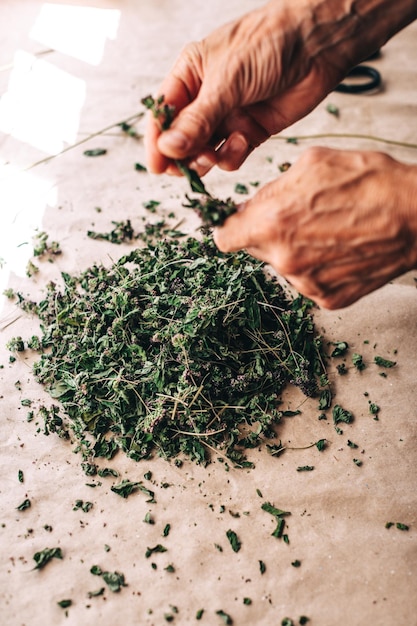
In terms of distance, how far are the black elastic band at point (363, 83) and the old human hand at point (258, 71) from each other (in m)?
0.94

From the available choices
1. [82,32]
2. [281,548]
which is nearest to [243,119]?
[281,548]

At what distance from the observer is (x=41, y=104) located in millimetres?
2533

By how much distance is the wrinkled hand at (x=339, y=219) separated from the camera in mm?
1201

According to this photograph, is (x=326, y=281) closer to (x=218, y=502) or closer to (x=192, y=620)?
(x=218, y=502)

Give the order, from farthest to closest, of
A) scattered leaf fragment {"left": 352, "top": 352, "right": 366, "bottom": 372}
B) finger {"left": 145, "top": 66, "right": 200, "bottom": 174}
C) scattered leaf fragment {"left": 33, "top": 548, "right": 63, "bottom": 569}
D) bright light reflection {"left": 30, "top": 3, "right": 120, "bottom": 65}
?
bright light reflection {"left": 30, "top": 3, "right": 120, "bottom": 65} → scattered leaf fragment {"left": 352, "top": 352, "right": 366, "bottom": 372} → scattered leaf fragment {"left": 33, "top": 548, "right": 63, "bottom": 569} → finger {"left": 145, "top": 66, "right": 200, "bottom": 174}

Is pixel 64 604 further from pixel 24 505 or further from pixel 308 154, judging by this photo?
pixel 308 154

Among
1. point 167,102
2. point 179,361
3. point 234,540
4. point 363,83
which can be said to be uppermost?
point 167,102

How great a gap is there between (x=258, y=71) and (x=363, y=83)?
1.36 metres

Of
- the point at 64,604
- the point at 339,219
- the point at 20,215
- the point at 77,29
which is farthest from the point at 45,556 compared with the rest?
the point at 77,29

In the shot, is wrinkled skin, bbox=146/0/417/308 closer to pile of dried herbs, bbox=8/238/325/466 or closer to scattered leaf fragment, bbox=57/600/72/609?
pile of dried herbs, bbox=8/238/325/466

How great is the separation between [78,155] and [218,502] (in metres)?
1.55

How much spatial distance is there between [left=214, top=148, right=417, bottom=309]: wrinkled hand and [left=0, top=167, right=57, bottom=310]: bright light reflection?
1.09m

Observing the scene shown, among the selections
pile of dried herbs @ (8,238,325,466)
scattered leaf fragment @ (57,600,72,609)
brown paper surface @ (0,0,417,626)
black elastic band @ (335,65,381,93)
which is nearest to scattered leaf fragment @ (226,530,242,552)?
brown paper surface @ (0,0,417,626)

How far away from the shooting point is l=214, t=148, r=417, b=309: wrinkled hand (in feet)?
3.94
